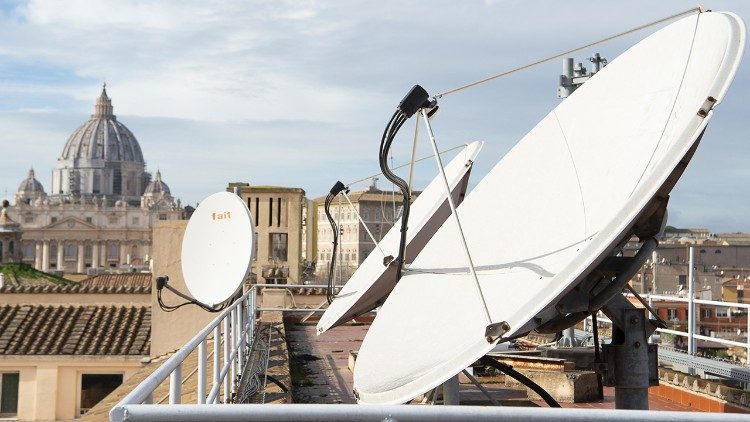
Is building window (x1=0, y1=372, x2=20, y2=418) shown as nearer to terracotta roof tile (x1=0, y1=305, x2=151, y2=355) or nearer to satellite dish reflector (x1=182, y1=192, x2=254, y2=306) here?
terracotta roof tile (x1=0, y1=305, x2=151, y2=355)

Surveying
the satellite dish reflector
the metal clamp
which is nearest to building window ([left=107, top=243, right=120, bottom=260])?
the satellite dish reflector

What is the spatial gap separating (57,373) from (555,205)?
12908 millimetres

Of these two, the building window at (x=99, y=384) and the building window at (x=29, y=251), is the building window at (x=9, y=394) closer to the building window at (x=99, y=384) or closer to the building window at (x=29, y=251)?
the building window at (x=99, y=384)

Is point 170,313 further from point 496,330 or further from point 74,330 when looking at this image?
point 496,330

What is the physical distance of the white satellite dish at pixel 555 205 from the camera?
3.69 metres

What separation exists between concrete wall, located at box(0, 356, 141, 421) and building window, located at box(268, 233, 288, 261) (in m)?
10.0

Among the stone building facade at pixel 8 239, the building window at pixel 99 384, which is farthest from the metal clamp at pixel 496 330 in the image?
the stone building facade at pixel 8 239

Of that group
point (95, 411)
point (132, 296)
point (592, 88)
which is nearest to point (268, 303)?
point (132, 296)

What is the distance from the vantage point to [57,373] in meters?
16.1

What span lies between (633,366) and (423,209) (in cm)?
422

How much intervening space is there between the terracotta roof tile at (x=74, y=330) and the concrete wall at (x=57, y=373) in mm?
150

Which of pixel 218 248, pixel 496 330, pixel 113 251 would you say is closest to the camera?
pixel 496 330

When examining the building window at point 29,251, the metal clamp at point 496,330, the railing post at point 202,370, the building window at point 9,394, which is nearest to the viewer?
the metal clamp at point 496,330

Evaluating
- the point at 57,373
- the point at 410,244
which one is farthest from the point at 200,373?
the point at 57,373
